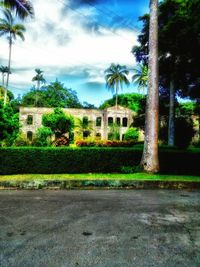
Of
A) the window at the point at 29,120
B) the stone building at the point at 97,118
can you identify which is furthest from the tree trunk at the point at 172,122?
the window at the point at 29,120

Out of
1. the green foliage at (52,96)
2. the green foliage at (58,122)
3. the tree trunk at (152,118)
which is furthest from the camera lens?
the green foliage at (52,96)

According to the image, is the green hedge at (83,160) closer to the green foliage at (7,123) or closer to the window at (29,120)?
the green foliage at (7,123)

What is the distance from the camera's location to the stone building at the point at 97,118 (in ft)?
147

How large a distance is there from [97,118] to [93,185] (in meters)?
39.0

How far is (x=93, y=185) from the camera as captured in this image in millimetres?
9367

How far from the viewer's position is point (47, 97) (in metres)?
65.4

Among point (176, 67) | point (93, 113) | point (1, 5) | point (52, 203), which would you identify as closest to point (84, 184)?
point (52, 203)

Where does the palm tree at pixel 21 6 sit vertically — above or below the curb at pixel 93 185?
above

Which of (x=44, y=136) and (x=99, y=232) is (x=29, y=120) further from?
Result: (x=99, y=232)

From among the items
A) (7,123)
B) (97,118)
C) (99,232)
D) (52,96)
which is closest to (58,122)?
(7,123)

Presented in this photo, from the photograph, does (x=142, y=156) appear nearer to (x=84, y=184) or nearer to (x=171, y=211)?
(x=84, y=184)

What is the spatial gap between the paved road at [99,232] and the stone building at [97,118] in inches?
1532

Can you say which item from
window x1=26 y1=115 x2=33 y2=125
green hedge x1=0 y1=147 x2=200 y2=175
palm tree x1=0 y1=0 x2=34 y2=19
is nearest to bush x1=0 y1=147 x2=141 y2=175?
green hedge x1=0 y1=147 x2=200 y2=175

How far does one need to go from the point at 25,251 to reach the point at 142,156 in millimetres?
8597
